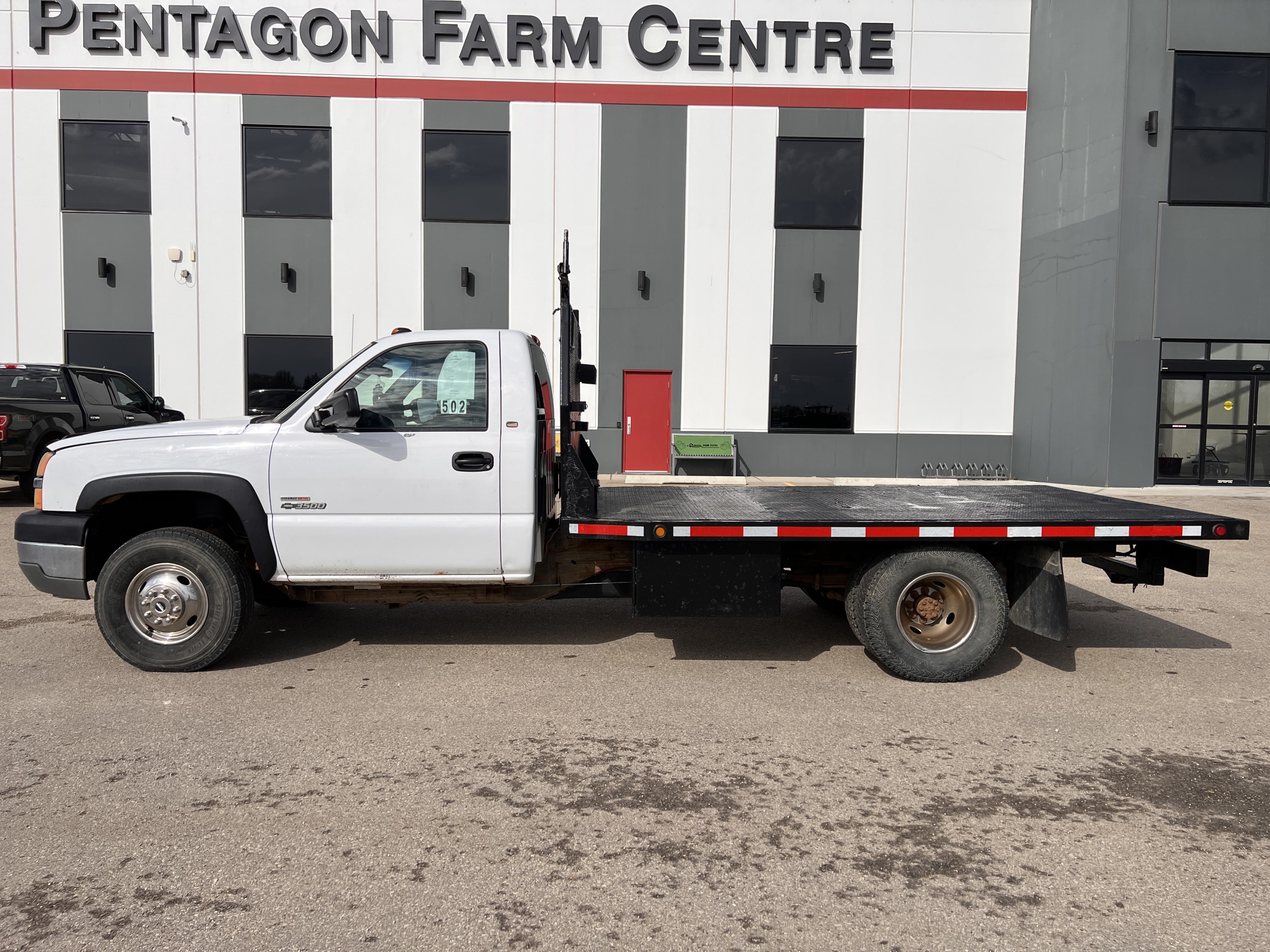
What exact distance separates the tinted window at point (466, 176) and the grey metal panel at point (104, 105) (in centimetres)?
570

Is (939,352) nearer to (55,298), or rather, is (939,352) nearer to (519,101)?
(519,101)

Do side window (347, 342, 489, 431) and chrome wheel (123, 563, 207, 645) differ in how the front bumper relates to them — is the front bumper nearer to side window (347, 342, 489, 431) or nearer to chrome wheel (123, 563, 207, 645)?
chrome wheel (123, 563, 207, 645)

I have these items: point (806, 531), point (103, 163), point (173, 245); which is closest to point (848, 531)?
point (806, 531)

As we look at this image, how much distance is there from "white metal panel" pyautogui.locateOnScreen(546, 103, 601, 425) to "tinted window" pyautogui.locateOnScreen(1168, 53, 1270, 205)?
36.5ft

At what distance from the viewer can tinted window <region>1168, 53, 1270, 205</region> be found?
15.9 m

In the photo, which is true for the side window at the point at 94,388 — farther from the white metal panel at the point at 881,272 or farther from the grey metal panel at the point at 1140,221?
the grey metal panel at the point at 1140,221

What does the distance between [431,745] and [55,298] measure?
1740 cm

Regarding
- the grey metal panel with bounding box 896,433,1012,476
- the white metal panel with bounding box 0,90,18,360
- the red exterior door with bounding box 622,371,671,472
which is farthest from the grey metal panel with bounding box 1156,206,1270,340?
the white metal panel with bounding box 0,90,18,360

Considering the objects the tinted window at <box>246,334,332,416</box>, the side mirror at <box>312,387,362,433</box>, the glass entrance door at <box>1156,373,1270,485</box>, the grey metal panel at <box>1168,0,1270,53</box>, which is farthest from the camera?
the tinted window at <box>246,334,332,416</box>

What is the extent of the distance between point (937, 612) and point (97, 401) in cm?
1271

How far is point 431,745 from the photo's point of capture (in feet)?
13.3

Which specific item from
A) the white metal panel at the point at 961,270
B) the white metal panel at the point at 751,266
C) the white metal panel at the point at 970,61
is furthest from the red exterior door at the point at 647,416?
the white metal panel at the point at 970,61

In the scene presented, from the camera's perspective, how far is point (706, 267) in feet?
56.2

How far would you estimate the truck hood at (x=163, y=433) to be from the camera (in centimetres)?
504
